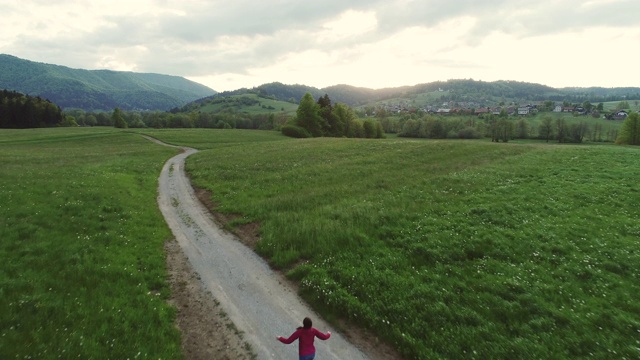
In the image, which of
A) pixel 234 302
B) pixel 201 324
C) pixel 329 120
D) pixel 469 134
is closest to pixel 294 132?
pixel 329 120

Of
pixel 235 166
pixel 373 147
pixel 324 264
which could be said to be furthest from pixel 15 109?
pixel 324 264

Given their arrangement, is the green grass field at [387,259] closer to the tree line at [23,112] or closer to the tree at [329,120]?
the tree at [329,120]

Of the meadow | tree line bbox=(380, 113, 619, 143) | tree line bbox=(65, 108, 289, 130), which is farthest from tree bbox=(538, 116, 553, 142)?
the meadow

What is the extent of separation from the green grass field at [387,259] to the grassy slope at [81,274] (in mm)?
61

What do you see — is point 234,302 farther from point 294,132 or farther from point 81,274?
point 294,132

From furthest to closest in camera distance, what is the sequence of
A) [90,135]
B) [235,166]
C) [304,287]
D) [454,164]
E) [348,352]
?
1. [90,135]
2. [235,166]
3. [454,164]
4. [304,287]
5. [348,352]

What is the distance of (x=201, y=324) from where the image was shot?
11.1 m

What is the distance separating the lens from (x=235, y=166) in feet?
129

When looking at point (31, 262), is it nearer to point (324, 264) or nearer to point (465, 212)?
point (324, 264)

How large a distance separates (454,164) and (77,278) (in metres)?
35.5

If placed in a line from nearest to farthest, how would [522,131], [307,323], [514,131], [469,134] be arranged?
[307,323]
[514,131]
[469,134]
[522,131]

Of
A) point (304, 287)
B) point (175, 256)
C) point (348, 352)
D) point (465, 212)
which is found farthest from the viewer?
point (465, 212)

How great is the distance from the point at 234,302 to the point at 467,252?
1089 centimetres

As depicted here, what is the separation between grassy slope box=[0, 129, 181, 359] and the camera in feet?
30.2
